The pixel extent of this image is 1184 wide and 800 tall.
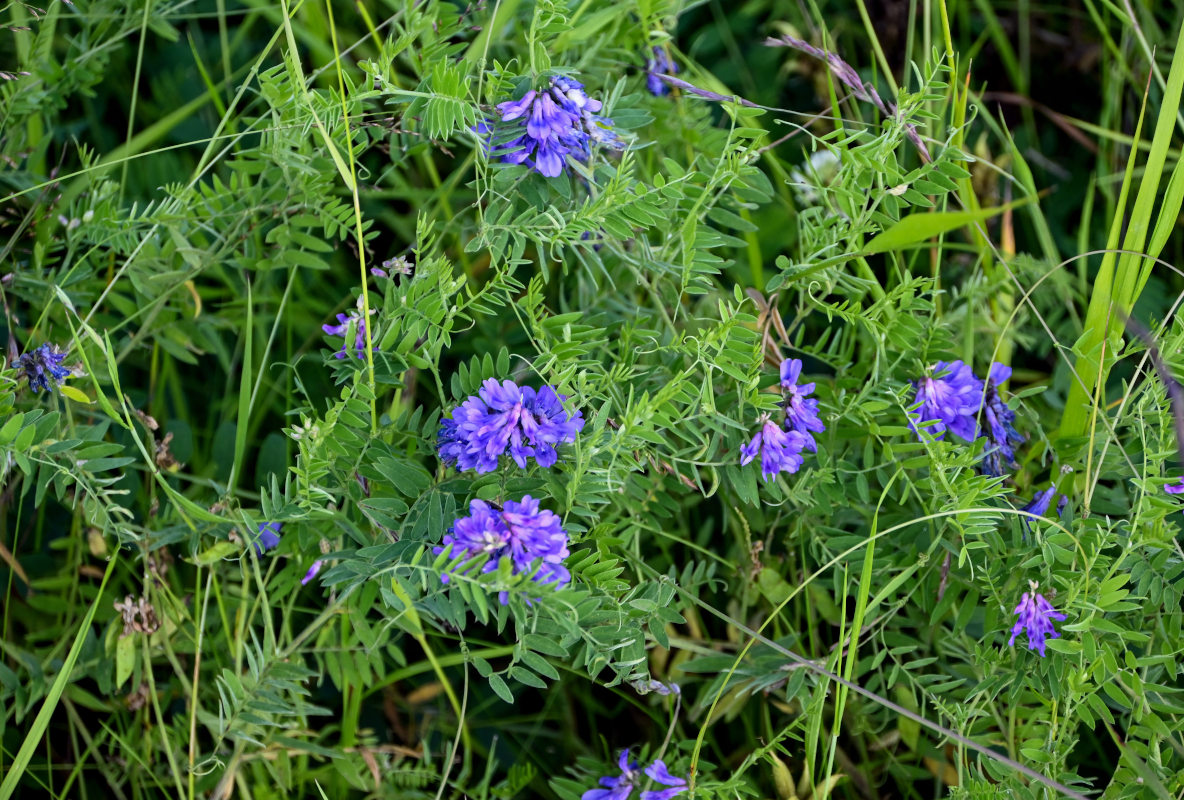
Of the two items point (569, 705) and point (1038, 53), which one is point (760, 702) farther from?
point (1038, 53)

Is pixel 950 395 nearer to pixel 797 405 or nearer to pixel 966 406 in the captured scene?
pixel 966 406

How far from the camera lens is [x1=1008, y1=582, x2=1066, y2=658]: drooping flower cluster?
1.26 m

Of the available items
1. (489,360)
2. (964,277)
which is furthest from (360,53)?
(964,277)

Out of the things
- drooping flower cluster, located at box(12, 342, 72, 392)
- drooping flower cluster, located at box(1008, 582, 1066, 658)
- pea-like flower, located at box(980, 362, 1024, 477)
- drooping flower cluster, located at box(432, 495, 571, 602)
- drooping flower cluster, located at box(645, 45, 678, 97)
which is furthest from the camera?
drooping flower cluster, located at box(645, 45, 678, 97)

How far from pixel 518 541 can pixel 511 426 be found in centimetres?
15

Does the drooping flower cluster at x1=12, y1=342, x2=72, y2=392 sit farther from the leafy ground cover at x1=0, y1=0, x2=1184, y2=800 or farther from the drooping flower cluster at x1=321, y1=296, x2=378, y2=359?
the drooping flower cluster at x1=321, y1=296, x2=378, y2=359

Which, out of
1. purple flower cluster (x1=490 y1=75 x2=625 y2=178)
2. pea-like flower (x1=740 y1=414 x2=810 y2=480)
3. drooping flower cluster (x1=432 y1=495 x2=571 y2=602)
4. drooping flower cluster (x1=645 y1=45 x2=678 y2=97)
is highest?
purple flower cluster (x1=490 y1=75 x2=625 y2=178)

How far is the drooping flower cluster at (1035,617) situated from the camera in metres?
1.26

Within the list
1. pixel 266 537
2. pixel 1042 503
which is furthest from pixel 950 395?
pixel 266 537

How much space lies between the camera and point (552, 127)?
1.28 metres

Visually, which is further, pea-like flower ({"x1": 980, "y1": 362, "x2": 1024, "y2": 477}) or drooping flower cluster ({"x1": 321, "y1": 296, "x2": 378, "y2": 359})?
pea-like flower ({"x1": 980, "y1": 362, "x2": 1024, "y2": 477})

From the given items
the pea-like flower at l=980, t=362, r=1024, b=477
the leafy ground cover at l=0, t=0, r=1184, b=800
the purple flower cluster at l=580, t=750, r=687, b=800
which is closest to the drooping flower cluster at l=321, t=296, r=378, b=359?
the leafy ground cover at l=0, t=0, r=1184, b=800

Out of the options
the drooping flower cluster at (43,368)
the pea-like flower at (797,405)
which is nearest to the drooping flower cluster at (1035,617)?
the pea-like flower at (797,405)

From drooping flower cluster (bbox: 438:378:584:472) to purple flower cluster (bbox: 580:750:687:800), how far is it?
49cm
